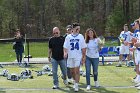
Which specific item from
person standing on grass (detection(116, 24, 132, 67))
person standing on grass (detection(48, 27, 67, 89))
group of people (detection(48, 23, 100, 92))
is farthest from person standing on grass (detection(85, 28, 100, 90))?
person standing on grass (detection(116, 24, 132, 67))

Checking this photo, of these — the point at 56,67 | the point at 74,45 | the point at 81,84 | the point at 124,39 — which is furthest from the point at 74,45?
the point at 124,39

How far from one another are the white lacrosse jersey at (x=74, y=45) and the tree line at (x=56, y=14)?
3985 centimetres

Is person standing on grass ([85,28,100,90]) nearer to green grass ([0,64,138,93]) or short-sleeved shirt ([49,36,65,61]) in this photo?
green grass ([0,64,138,93])

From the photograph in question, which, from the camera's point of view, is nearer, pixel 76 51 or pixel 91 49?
pixel 76 51

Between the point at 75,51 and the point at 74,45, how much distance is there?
0.61ft

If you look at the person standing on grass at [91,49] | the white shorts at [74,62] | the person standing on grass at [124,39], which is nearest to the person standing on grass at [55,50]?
the white shorts at [74,62]

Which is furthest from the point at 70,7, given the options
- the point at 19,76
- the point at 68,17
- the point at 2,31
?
the point at 19,76

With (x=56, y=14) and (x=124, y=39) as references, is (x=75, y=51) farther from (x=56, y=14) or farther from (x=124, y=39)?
(x=56, y=14)

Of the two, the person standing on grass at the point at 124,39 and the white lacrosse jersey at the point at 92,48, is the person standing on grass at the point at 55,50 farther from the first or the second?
the person standing on grass at the point at 124,39

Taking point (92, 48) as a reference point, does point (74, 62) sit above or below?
below

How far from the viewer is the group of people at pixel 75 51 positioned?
12.5 meters

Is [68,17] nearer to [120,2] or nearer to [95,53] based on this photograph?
[120,2]

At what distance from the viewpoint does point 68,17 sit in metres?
59.2

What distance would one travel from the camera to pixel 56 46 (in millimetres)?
13258
